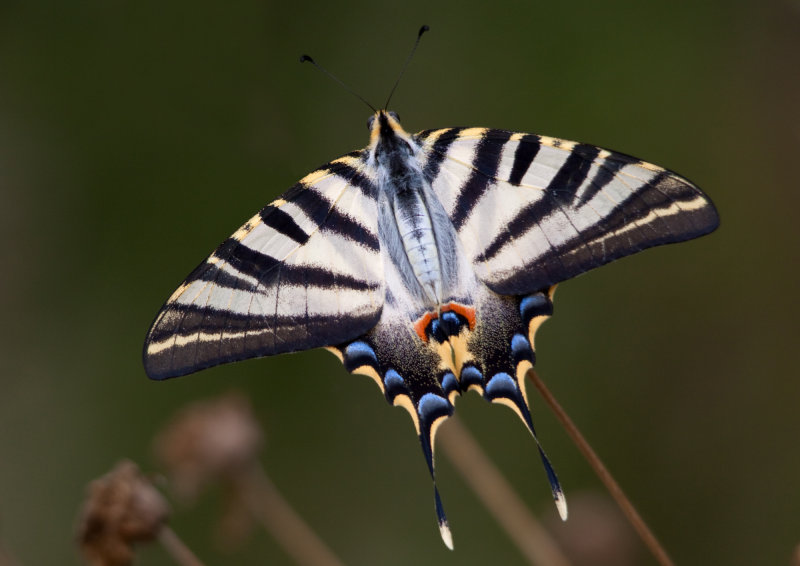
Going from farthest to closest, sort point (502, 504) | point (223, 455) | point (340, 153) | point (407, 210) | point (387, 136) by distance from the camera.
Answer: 1. point (340, 153)
2. point (223, 455)
3. point (387, 136)
4. point (407, 210)
5. point (502, 504)

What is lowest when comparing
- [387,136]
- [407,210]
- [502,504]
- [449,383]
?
[502,504]

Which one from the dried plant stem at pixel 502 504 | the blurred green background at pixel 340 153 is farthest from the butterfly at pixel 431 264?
the blurred green background at pixel 340 153

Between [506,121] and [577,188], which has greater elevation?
[506,121]

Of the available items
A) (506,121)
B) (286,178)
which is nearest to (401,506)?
(286,178)

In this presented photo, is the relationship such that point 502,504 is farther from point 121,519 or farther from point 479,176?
point 121,519

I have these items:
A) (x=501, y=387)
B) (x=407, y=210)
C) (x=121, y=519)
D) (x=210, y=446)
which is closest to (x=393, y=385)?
(x=501, y=387)

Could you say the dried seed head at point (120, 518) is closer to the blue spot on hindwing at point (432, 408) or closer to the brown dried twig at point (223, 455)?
the brown dried twig at point (223, 455)

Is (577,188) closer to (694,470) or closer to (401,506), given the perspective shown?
(694,470)
